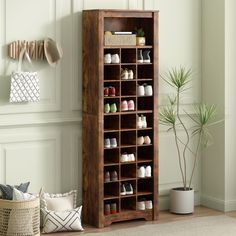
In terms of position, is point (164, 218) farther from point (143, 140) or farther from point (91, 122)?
point (91, 122)

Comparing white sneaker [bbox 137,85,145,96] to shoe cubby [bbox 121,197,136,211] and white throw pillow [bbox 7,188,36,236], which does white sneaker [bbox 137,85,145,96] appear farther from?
white throw pillow [bbox 7,188,36,236]

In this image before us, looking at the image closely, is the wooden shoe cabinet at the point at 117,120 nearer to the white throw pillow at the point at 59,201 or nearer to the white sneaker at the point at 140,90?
the white sneaker at the point at 140,90

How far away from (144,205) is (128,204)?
0.45 feet

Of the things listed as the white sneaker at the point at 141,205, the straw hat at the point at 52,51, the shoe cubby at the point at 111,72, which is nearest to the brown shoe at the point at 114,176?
the white sneaker at the point at 141,205

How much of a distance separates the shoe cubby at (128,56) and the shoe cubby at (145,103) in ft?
1.14

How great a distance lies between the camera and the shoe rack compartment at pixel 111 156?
5.81 m

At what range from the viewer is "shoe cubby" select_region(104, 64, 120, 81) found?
576cm

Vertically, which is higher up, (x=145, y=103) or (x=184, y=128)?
(x=145, y=103)

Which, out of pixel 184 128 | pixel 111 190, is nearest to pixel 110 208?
pixel 111 190

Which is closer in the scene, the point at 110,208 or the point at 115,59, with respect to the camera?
the point at 115,59

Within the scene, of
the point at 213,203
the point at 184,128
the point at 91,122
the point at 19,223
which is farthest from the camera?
the point at 213,203

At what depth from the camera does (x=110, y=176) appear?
5801 millimetres

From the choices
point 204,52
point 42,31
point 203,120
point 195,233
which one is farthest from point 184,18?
point 195,233

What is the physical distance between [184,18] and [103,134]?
1.38 meters
